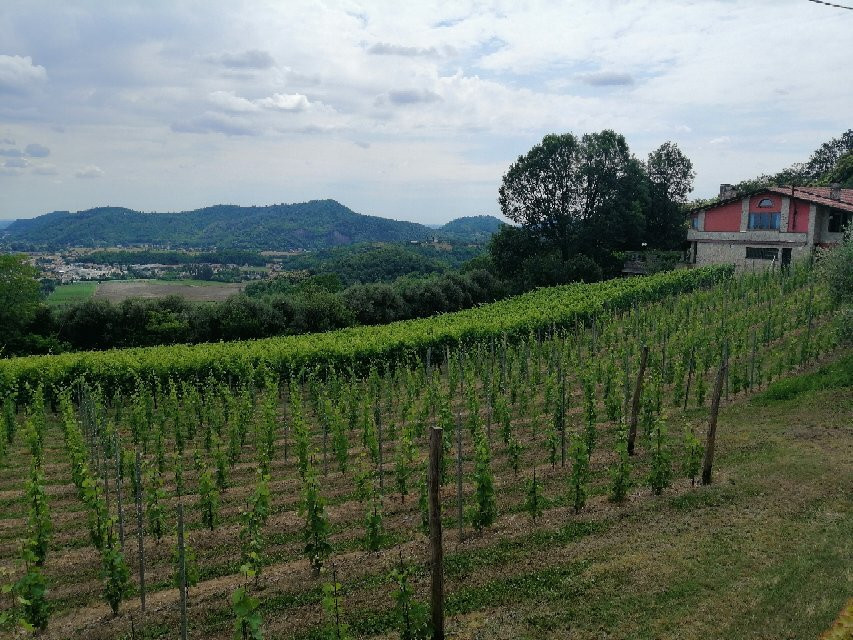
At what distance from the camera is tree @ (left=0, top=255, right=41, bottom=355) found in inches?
1388

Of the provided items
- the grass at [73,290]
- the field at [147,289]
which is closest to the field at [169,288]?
the field at [147,289]

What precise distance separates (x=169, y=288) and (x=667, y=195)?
73.0 metres

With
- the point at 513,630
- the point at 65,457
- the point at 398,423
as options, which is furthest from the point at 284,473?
the point at 513,630

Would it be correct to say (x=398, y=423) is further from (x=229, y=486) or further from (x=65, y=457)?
(x=65, y=457)

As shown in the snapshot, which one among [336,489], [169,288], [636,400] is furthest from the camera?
[169,288]

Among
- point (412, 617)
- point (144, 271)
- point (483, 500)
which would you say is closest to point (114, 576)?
point (412, 617)

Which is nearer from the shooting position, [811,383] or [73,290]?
[811,383]

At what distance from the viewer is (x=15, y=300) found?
118 feet

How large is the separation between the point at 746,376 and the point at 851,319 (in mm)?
2880

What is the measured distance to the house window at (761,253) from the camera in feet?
133

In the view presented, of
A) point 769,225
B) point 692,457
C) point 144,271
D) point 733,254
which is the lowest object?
point 144,271

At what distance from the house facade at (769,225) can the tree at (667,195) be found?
25.5 ft

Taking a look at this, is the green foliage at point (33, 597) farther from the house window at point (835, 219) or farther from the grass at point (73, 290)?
the grass at point (73, 290)

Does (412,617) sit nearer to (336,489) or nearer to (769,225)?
(336,489)
